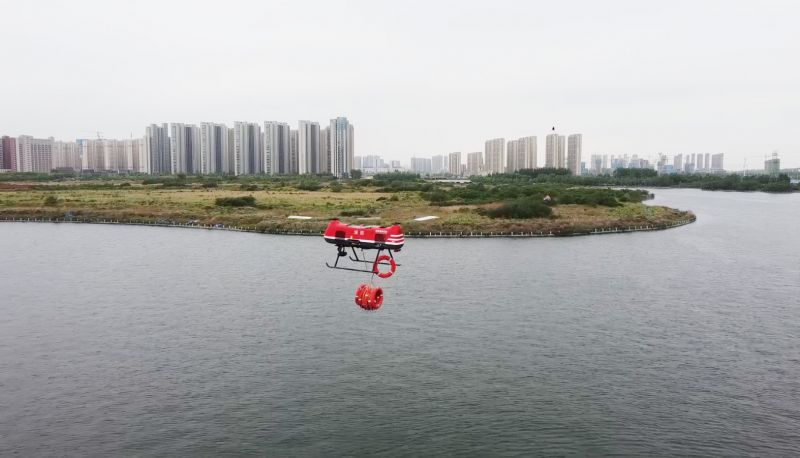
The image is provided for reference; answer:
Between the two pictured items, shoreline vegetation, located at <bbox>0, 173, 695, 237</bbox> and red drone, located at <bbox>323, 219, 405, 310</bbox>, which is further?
shoreline vegetation, located at <bbox>0, 173, 695, 237</bbox>

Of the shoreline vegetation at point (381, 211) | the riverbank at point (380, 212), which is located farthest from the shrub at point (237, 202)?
the riverbank at point (380, 212)

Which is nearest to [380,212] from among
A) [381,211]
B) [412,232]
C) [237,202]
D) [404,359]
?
[381,211]

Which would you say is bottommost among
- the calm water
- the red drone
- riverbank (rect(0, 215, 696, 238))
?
the calm water

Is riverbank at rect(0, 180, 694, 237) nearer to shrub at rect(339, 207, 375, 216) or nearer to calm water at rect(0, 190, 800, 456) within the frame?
shrub at rect(339, 207, 375, 216)

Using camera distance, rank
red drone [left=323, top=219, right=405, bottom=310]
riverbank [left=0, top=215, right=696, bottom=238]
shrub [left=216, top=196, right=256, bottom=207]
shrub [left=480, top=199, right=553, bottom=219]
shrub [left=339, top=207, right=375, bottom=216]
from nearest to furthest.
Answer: red drone [left=323, top=219, right=405, bottom=310] → riverbank [left=0, top=215, right=696, bottom=238] → shrub [left=339, top=207, right=375, bottom=216] → shrub [left=480, top=199, right=553, bottom=219] → shrub [left=216, top=196, right=256, bottom=207]

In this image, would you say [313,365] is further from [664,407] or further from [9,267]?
[9,267]

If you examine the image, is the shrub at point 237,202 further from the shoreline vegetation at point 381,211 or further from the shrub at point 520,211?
the shrub at point 520,211

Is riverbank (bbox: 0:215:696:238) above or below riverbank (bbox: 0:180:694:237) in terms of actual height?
below

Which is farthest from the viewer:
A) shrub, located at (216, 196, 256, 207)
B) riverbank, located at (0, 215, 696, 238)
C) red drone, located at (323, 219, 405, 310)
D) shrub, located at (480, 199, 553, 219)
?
shrub, located at (216, 196, 256, 207)

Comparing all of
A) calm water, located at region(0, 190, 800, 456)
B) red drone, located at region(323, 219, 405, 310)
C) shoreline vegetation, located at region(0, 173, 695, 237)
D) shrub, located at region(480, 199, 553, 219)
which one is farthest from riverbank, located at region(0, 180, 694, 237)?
red drone, located at region(323, 219, 405, 310)
